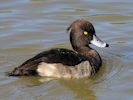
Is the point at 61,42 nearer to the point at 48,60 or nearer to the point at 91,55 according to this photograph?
the point at 91,55

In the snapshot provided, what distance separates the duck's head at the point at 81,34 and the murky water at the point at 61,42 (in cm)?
46

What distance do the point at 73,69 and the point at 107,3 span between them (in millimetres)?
3812

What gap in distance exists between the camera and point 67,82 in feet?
28.4

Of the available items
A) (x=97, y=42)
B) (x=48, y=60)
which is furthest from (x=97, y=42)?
(x=48, y=60)

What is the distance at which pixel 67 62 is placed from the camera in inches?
340

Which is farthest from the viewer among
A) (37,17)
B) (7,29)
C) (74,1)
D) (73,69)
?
(74,1)

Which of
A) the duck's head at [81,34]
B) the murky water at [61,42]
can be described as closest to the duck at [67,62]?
the duck's head at [81,34]

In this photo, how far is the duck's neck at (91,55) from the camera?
9.10m

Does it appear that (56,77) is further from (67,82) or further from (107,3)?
(107,3)

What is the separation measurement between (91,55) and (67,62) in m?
0.69

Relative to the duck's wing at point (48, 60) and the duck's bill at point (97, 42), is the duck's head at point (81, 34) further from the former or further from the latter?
the duck's wing at point (48, 60)

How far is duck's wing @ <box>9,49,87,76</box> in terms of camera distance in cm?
852

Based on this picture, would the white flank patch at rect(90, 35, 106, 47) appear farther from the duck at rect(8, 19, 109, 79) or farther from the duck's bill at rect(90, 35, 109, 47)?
the duck at rect(8, 19, 109, 79)

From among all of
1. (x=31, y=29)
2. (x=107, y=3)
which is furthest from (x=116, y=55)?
(x=107, y=3)
